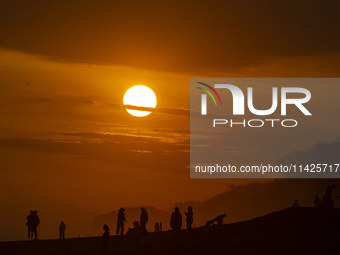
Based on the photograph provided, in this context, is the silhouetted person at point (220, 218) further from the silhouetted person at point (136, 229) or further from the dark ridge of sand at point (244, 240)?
the silhouetted person at point (136, 229)

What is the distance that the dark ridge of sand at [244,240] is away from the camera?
4497 cm

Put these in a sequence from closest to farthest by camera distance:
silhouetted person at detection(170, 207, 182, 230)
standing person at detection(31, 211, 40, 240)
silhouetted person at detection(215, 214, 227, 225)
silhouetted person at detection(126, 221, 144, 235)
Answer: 1. silhouetted person at detection(126, 221, 144, 235)
2. silhouetted person at detection(170, 207, 182, 230)
3. standing person at detection(31, 211, 40, 240)
4. silhouetted person at detection(215, 214, 227, 225)

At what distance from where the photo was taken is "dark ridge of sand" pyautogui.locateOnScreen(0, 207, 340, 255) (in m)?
45.0

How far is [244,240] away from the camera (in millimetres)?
47312

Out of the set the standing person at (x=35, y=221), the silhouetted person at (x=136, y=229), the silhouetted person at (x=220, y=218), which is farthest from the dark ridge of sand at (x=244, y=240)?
the silhouetted person at (x=220, y=218)

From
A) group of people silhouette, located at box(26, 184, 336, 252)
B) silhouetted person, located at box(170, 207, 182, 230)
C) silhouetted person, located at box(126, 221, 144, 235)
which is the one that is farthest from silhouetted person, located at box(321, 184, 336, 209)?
silhouetted person, located at box(126, 221, 144, 235)

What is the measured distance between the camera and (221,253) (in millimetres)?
44688

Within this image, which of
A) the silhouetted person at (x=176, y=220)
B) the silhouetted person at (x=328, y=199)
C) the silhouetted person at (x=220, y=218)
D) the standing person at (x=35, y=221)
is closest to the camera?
the silhouetted person at (x=328, y=199)

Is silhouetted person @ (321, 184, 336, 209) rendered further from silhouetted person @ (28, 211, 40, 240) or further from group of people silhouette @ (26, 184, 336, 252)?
silhouetted person @ (28, 211, 40, 240)

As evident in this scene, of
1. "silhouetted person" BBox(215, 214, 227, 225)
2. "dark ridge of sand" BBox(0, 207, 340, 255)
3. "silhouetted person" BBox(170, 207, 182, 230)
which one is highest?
"silhouetted person" BBox(215, 214, 227, 225)

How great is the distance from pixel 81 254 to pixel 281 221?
1256 centimetres

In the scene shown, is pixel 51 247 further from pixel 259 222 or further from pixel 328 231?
pixel 328 231

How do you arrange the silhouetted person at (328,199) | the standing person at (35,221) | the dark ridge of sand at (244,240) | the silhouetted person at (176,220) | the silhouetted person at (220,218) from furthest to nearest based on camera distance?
the silhouetted person at (220,218) → the standing person at (35,221) → the silhouetted person at (176,220) → the silhouetted person at (328,199) → the dark ridge of sand at (244,240)

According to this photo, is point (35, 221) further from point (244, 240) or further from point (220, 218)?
point (244, 240)
